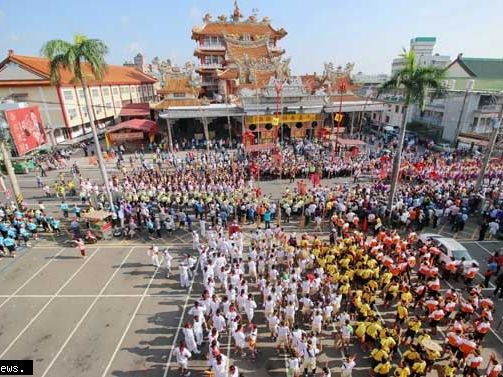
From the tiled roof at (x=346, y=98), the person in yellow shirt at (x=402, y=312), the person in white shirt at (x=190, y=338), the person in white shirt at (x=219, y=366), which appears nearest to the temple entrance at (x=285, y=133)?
the tiled roof at (x=346, y=98)

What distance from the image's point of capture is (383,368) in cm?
804

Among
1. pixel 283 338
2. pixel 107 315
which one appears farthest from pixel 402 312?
pixel 107 315

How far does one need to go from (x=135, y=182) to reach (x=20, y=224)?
273 inches

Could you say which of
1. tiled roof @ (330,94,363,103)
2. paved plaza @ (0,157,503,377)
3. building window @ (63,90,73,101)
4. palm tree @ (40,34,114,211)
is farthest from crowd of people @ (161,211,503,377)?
building window @ (63,90,73,101)

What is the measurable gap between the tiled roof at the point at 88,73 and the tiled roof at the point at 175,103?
6064 mm

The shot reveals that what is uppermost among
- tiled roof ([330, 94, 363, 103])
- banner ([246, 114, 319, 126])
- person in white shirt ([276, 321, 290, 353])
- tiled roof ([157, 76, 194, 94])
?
tiled roof ([157, 76, 194, 94])

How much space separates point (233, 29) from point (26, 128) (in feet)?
95.2

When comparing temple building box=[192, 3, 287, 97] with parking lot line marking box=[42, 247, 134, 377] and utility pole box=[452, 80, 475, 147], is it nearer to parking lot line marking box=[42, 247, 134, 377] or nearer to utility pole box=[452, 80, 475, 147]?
utility pole box=[452, 80, 475, 147]

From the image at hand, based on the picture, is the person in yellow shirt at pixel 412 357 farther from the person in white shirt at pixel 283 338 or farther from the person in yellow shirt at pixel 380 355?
the person in white shirt at pixel 283 338

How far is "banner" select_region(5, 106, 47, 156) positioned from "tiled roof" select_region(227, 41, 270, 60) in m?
23.1

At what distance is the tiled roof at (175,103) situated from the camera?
114 ft

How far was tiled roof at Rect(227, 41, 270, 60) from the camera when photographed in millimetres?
39688

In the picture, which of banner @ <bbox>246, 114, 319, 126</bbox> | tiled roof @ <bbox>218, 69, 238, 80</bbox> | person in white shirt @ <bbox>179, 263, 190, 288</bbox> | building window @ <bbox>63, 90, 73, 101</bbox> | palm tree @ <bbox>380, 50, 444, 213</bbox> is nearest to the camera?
person in white shirt @ <bbox>179, 263, 190, 288</bbox>

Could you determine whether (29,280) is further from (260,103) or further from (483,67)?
(483,67)
